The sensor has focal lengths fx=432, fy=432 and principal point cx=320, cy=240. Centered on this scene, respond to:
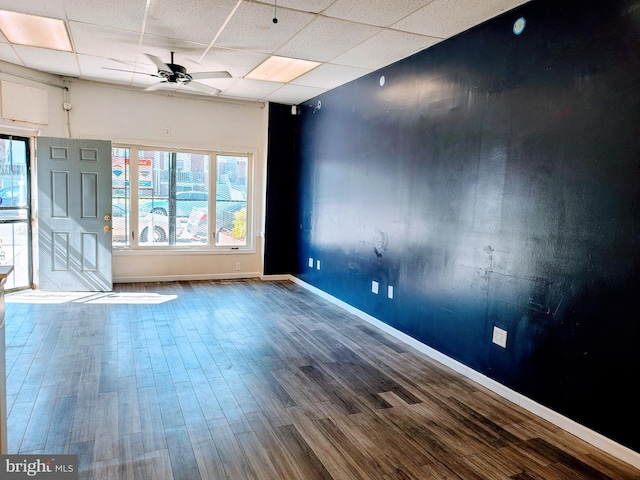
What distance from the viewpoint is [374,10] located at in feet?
10.5

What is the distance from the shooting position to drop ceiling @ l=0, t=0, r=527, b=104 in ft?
10.5

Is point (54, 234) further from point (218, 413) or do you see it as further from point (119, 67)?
point (218, 413)

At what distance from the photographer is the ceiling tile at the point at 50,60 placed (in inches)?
179

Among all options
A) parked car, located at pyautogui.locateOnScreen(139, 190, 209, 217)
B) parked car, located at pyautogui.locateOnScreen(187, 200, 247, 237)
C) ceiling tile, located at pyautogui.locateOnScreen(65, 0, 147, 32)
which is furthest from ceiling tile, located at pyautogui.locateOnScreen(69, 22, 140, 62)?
parked car, located at pyautogui.locateOnScreen(187, 200, 247, 237)

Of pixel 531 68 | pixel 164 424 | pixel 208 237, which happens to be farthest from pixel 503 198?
pixel 208 237

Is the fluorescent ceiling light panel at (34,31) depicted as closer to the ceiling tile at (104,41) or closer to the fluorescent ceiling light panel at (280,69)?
the ceiling tile at (104,41)

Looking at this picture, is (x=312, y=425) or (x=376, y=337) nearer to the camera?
(x=312, y=425)

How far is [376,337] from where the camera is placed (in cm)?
438

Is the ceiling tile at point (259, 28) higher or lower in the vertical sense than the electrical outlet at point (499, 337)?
higher

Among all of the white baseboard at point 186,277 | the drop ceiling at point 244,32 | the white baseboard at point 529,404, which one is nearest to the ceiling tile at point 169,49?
the drop ceiling at point 244,32

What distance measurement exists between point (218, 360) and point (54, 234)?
3613mm

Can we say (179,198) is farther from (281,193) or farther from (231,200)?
(281,193)

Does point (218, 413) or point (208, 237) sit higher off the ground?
point (208, 237)

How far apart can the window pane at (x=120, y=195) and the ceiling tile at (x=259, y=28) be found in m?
2.96
